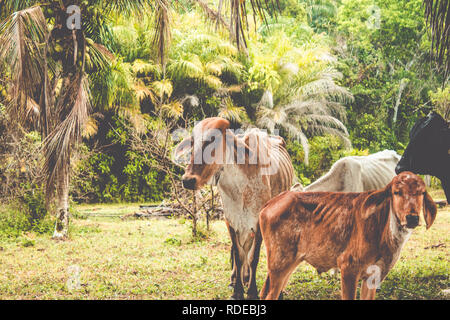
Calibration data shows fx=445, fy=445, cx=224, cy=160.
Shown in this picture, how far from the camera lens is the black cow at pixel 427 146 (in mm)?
3836

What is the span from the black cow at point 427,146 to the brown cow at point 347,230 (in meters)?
0.82

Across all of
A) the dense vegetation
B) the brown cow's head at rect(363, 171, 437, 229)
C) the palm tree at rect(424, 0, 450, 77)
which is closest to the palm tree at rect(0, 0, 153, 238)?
the dense vegetation

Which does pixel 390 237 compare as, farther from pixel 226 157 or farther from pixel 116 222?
pixel 116 222

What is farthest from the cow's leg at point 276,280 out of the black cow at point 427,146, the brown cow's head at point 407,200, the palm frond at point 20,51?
the palm frond at point 20,51

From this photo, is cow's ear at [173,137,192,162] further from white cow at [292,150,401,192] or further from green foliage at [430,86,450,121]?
green foliage at [430,86,450,121]

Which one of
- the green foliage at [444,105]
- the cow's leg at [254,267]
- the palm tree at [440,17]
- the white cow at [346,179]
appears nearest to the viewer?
the cow's leg at [254,267]

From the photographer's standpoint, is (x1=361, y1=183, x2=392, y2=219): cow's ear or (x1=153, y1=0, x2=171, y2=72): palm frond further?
(x1=153, y1=0, x2=171, y2=72): palm frond

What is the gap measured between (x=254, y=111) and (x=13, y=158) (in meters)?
6.75

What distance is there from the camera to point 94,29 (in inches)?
297

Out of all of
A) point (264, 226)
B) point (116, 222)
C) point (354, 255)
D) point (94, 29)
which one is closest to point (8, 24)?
point (94, 29)

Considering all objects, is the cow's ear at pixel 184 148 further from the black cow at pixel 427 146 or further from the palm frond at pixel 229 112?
the palm frond at pixel 229 112

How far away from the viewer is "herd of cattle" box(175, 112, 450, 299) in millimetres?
3121

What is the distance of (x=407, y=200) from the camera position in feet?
9.77

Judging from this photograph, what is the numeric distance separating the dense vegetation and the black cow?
2.86 metres
